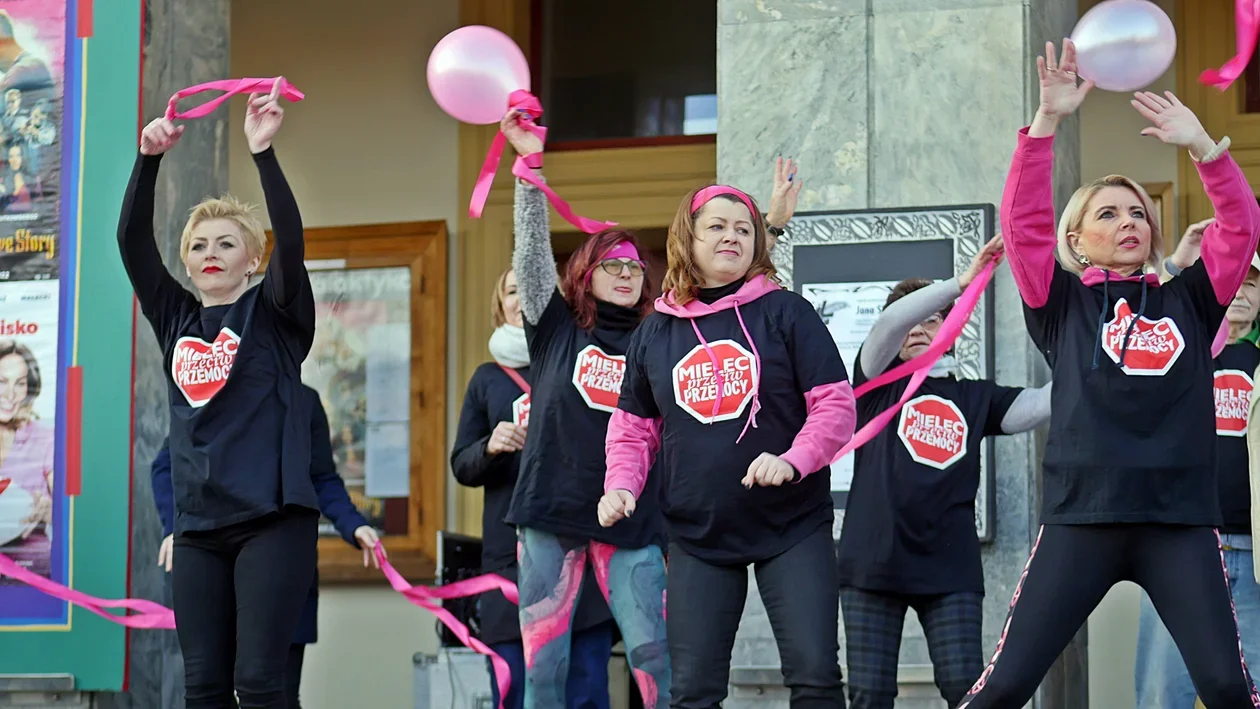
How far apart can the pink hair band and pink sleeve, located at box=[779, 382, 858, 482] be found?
1.97 ft

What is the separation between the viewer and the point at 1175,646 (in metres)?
6.16

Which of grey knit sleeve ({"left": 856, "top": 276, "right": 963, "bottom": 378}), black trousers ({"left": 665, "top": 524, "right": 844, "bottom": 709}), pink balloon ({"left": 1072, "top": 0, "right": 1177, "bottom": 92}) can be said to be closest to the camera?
black trousers ({"left": 665, "top": 524, "right": 844, "bottom": 709})

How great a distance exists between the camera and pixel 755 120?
7.02m

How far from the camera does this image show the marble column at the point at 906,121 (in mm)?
6648

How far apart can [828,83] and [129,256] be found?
114 inches

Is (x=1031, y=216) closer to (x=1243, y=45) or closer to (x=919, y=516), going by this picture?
(x=1243, y=45)

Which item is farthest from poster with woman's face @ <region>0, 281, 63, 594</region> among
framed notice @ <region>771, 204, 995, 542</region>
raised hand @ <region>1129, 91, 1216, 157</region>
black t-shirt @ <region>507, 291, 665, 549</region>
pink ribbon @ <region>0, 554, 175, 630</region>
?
raised hand @ <region>1129, 91, 1216, 157</region>

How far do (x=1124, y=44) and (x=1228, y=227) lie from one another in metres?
1.01

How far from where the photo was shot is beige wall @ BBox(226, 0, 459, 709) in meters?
10.1

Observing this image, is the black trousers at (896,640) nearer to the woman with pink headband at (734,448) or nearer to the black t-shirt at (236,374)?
the woman with pink headband at (734,448)

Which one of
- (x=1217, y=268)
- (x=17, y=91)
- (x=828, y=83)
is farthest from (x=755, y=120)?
(x=17, y=91)

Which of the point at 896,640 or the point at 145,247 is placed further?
the point at 896,640

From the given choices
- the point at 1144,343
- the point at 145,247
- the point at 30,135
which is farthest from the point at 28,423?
the point at 1144,343

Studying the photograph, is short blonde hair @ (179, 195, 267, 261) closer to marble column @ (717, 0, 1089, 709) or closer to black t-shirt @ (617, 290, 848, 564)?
black t-shirt @ (617, 290, 848, 564)
